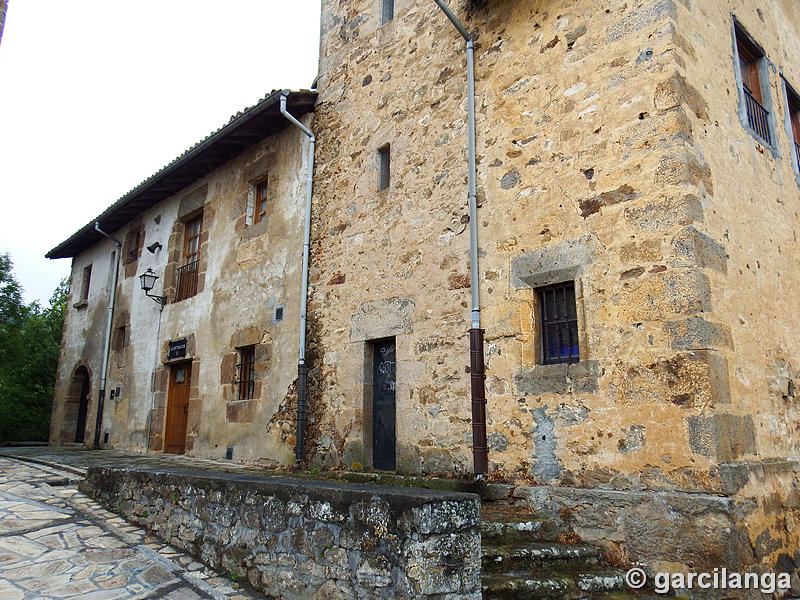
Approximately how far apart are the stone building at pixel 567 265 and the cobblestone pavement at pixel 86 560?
2.39m

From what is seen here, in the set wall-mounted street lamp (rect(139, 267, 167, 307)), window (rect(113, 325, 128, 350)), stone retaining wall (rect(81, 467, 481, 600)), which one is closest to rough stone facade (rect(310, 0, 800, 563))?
stone retaining wall (rect(81, 467, 481, 600))

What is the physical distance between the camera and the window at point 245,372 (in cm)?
847

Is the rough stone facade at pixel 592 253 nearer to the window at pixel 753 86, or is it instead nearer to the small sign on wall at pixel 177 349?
the window at pixel 753 86

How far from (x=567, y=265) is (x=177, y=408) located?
7.50m

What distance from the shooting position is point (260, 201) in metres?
9.21

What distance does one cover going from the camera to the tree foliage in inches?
531

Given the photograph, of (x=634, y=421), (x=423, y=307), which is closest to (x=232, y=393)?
(x=423, y=307)

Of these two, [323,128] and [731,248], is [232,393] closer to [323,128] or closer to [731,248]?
[323,128]

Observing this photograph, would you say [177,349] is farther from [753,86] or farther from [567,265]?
[753,86]

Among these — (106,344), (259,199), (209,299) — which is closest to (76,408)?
(106,344)

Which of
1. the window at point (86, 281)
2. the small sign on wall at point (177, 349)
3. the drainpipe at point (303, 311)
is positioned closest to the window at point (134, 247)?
the window at point (86, 281)

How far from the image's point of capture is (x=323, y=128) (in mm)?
8062

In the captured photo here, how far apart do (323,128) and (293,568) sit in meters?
5.99

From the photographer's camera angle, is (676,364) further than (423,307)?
No
